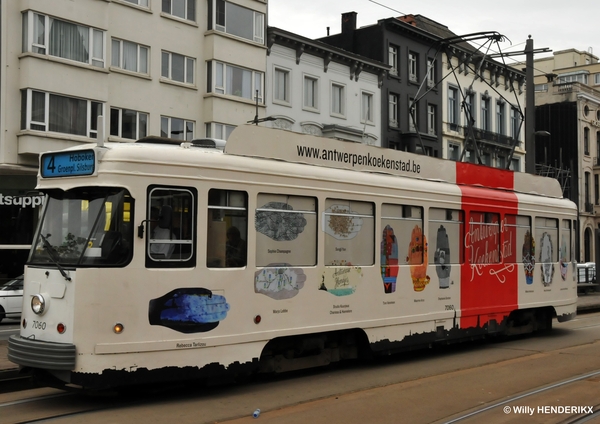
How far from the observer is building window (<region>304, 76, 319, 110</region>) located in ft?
112

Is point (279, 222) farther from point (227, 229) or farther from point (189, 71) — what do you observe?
point (189, 71)

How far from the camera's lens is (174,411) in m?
7.93

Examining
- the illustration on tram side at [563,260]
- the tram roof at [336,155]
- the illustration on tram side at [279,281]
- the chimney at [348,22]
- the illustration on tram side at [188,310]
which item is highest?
the chimney at [348,22]

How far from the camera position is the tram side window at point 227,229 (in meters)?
8.67

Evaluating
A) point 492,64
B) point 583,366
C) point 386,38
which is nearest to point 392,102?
point 386,38

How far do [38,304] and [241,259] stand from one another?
2.23 m

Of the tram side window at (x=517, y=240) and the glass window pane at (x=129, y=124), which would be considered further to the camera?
the glass window pane at (x=129, y=124)

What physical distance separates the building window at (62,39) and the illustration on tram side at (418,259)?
1746 centimetres

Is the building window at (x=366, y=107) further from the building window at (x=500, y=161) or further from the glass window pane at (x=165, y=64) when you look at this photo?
Answer: the building window at (x=500, y=161)

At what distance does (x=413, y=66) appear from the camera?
4119cm

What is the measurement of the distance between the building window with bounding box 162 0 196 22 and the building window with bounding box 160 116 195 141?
155 inches

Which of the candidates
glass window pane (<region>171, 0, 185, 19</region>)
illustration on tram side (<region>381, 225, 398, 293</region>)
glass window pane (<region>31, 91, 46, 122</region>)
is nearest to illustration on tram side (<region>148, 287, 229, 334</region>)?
illustration on tram side (<region>381, 225, 398, 293</region>)

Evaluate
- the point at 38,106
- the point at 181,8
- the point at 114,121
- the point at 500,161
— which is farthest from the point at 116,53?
the point at 500,161

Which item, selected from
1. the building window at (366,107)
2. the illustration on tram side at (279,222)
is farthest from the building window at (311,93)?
the illustration on tram side at (279,222)
